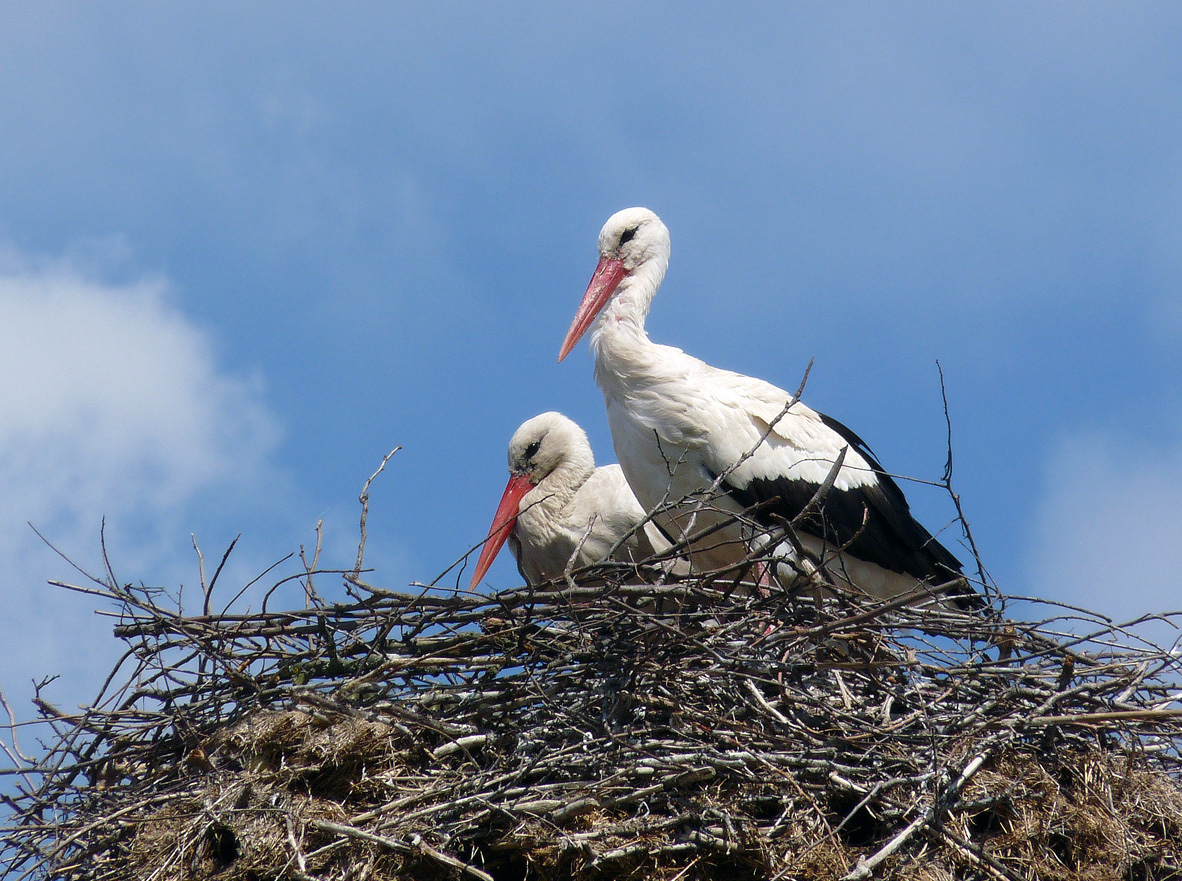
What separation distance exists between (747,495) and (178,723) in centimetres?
200

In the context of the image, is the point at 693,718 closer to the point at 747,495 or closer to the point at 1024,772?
the point at 1024,772

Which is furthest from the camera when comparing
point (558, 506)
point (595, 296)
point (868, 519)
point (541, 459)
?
point (541, 459)

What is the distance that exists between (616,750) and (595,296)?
7.32 feet

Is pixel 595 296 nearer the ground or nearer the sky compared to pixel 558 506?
nearer the sky

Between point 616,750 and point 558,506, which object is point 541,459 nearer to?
point 558,506

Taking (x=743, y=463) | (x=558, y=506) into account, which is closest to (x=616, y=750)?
(x=743, y=463)

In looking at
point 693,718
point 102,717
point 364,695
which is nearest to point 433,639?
point 364,695

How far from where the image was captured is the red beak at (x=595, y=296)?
452 cm

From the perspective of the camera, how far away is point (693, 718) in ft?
9.41

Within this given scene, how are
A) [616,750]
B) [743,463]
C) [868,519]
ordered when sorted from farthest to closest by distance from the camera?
[868,519] < [743,463] < [616,750]

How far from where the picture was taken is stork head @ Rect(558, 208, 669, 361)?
455cm

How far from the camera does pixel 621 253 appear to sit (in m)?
4.61

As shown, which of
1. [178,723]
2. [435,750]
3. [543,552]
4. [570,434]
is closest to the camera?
[435,750]

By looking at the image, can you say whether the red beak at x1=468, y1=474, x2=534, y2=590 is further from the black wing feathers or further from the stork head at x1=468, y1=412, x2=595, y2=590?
the black wing feathers
